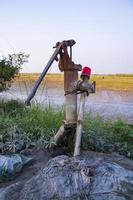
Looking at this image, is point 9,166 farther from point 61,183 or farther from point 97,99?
point 97,99

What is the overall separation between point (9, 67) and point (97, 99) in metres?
2.06

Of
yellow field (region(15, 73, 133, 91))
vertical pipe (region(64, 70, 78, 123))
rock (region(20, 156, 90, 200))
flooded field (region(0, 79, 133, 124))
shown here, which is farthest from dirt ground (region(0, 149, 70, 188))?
yellow field (region(15, 73, 133, 91))

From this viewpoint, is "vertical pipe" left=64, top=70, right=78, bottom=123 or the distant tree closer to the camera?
"vertical pipe" left=64, top=70, right=78, bottom=123

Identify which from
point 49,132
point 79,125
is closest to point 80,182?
point 79,125

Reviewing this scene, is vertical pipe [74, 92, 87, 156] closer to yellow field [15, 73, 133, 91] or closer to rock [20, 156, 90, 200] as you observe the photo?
rock [20, 156, 90, 200]

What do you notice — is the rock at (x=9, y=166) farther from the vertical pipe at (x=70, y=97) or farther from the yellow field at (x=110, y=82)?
the yellow field at (x=110, y=82)

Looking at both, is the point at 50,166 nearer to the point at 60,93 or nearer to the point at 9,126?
the point at 9,126

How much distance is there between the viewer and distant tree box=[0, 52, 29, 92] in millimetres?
6797

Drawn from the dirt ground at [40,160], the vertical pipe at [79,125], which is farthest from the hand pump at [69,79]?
the dirt ground at [40,160]

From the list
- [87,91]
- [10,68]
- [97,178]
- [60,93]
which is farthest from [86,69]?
[60,93]

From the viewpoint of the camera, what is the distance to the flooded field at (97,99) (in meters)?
6.21

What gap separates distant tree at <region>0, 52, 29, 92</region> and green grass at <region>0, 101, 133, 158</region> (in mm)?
1542

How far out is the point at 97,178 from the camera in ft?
9.03

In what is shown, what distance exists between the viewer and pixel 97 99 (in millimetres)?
8172
